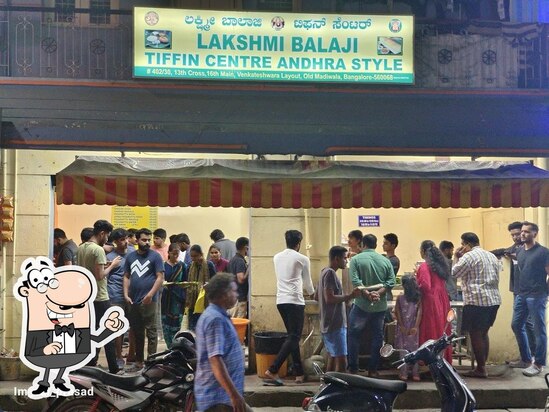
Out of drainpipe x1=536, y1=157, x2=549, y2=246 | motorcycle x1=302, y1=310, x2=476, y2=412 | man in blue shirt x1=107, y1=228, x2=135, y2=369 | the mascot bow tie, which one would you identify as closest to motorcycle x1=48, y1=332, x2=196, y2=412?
motorcycle x1=302, y1=310, x2=476, y2=412

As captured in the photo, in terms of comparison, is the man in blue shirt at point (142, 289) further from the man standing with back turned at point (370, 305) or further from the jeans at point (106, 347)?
the man standing with back turned at point (370, 305)

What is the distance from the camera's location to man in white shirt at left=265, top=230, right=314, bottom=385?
850cm

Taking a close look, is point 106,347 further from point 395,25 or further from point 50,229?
point 395,25

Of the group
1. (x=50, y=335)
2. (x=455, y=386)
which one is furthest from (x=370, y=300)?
(x=50, y=335)

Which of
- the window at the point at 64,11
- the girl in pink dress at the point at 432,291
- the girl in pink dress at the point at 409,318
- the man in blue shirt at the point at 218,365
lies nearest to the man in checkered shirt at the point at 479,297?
the girl in pink dress at the point at 432,291

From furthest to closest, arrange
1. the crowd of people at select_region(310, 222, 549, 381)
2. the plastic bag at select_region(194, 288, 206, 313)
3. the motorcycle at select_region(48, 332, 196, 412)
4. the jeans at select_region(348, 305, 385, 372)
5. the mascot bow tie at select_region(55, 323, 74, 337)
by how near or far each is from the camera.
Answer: the plastic bag at select_region(194, 288, 206, 313), the jeans at select_region(348, 305, 385, 372), the crowd of people at select_region(310, 222, 549, 381), the mascot bow tie at select_region(55, 323, 74, 337), the motorcycle at select_region(48, 332, 196, 412)

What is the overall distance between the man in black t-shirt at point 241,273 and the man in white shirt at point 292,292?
1.43 m

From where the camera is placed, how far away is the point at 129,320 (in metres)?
9.17

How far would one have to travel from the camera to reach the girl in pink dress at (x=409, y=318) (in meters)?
8.71

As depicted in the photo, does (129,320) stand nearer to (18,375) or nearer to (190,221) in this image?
(18,375)

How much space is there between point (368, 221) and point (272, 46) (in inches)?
164

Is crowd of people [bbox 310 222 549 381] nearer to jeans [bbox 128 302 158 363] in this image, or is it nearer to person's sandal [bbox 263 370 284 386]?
person's sandal [bbox 263 370 284 386]

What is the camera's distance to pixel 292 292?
8.54m

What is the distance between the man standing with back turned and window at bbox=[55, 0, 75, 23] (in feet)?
18.2
